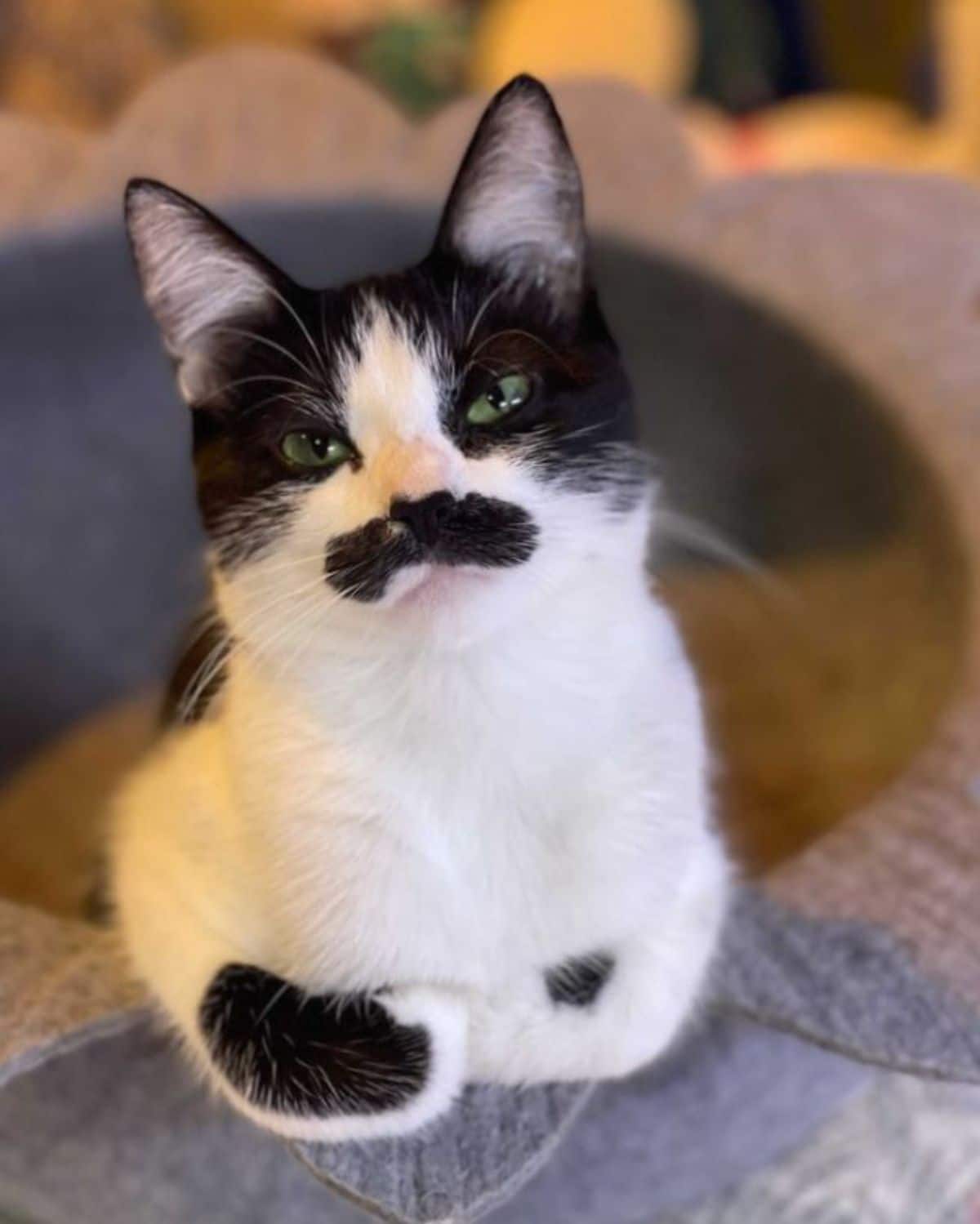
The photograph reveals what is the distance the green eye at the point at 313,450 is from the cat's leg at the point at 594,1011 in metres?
0.28

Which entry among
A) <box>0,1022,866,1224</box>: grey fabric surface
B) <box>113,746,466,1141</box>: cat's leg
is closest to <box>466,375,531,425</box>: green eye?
<box>113,746,466,1141</box>: cat's leg

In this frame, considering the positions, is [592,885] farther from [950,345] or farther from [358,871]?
[950,345]

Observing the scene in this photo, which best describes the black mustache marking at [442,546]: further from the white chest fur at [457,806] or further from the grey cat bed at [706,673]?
the grey cat bed at [706,673]

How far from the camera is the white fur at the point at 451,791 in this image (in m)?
0.66

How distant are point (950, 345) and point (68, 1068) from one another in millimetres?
869

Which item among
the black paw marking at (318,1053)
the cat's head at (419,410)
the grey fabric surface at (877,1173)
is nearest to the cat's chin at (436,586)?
the cat's head at (419,410)

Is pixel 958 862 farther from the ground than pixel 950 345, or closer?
closer

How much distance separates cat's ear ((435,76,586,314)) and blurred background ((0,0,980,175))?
1090 mm

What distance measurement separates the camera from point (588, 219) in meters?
1.27

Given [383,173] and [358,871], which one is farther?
[383,173]

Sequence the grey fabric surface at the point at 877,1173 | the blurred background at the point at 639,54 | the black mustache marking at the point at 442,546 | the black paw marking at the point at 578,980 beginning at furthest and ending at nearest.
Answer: the blurred background at the point at 639,54 < the grey fabric surface at the point at 877,1173 < the black paw marking at the point at 578,980 < the black mustache marking at the point at 442,546

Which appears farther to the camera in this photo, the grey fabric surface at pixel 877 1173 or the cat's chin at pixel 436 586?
the grey fabric surface at pixel 877 1173

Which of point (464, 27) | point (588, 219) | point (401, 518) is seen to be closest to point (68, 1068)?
point (401, 518)

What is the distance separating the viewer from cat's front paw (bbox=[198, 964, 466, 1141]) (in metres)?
0.66
